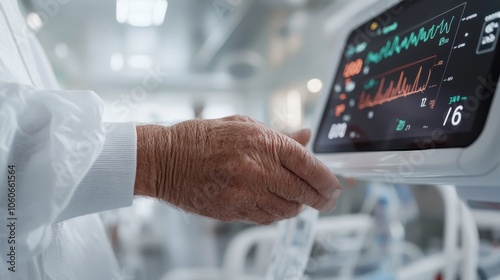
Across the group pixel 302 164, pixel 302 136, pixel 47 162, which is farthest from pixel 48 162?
pixel 302 136

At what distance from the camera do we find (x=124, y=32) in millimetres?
4262

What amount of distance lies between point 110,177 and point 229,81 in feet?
22.8

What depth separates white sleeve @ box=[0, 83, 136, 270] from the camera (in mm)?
496

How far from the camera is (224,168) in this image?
0.55 meters

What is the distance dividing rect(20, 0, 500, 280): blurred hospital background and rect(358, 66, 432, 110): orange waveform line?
0.15 m

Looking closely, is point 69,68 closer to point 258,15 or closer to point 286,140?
point 258,15

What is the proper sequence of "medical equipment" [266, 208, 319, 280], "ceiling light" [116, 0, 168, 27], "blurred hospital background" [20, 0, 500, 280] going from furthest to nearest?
"ceiling light" [116, 0, 168, 27]
"blurred hospital background" [20, 0, 500, 280]
"medical equipment" [266, 208, 319, 280]

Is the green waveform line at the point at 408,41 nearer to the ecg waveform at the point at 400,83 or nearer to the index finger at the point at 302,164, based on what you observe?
the ecg waveform at the point at 400,83

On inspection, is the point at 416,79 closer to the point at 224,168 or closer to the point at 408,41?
the point at 408,41

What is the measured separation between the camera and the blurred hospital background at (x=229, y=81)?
6.68 feet

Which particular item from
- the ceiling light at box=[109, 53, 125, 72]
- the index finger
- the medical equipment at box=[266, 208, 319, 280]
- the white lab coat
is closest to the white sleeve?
the white lab coat

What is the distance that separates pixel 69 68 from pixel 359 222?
3.58 metres

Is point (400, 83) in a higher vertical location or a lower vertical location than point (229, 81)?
higher

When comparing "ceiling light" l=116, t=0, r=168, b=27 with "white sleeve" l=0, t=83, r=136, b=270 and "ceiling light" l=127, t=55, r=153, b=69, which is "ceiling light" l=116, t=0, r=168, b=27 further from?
"white sleeve" l=0, t=83, r=136, b=270
